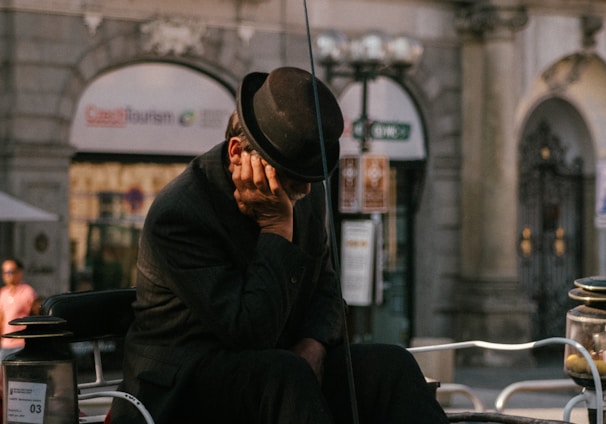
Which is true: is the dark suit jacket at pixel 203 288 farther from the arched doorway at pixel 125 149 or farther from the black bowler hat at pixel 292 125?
the arched doorway at pixel 125 149

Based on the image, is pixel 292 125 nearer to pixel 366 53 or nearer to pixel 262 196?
pixel 262 196

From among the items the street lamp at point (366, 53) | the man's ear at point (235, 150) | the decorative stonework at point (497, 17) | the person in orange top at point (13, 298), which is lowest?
the person in orange top at point (13, 298)

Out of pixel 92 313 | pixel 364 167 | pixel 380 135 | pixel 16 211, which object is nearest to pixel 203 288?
pixel 92 313

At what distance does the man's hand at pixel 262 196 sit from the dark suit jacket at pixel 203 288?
46 mm

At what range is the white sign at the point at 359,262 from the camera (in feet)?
51.8

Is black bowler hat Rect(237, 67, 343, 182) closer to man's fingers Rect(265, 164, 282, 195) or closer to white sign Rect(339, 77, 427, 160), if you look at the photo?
man's fingers Rect(265, 164, 282, 195)

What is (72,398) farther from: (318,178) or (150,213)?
(318,178)

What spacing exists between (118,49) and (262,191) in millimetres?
14206

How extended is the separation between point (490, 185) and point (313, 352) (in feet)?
54.3

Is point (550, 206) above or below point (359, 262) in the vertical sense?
above

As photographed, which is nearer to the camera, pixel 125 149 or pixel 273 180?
pixel 273 180

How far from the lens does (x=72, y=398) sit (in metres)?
3.75

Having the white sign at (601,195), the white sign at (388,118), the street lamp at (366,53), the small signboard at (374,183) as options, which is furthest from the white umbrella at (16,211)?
the white sign at (601,195)

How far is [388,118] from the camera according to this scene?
1975 centimetres
